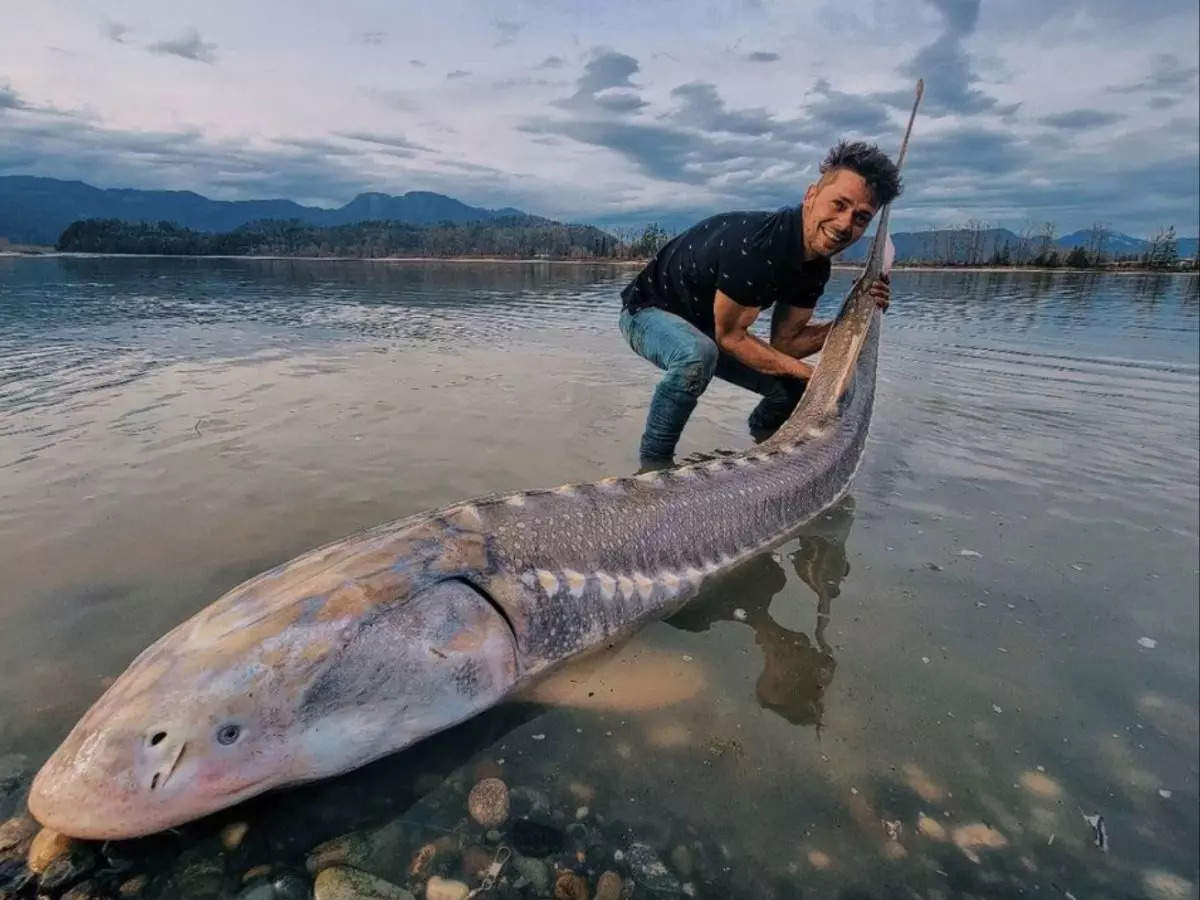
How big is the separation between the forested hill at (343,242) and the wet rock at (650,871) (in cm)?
11309

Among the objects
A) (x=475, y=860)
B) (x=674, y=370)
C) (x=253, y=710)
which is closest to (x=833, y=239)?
(x=674, y=370)

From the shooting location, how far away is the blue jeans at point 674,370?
5.10m

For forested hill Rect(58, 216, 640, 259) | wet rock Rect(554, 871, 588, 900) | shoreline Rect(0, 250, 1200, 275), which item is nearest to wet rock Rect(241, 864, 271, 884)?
wet rock Rect(554, 871, 588, 900)

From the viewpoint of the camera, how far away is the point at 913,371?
10000 mm

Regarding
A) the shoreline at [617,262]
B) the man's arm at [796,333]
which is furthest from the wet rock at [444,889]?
the shoreline at [617,262]

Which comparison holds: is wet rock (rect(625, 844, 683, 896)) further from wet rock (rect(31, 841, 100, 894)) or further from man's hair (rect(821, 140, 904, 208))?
man's hair (rect(821, 140, 904, 208))

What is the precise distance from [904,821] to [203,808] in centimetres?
202

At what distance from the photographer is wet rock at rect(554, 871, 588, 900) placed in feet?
6.18

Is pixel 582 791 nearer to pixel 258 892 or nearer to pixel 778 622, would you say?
pixel 258 892

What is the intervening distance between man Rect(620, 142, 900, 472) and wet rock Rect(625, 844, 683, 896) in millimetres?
3367

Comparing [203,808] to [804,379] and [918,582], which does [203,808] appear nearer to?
[918,582]

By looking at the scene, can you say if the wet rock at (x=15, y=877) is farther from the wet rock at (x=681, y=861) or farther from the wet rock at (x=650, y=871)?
the wet rock at (x=681, y=861)

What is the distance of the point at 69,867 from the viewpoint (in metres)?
1.82

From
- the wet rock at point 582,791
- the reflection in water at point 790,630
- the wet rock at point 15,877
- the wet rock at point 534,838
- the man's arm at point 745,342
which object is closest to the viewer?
the wet rock at point 15,877
